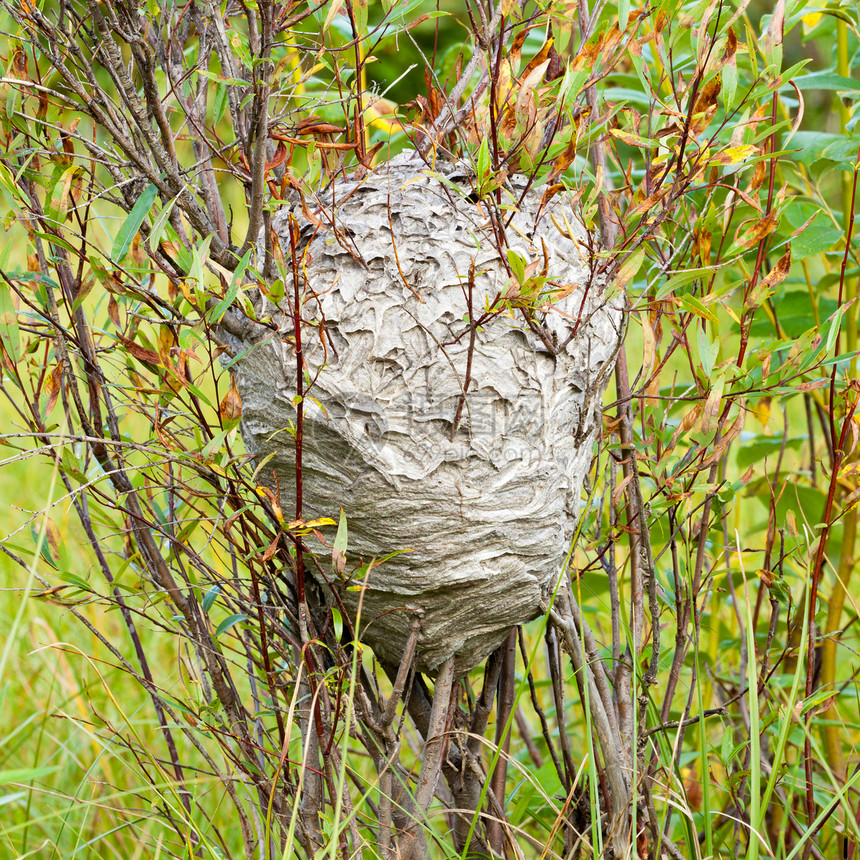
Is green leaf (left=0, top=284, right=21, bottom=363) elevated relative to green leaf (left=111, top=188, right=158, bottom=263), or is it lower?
lower

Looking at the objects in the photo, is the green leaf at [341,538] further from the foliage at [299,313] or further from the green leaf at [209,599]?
the green leaf at [209,599]

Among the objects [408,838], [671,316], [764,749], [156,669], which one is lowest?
[156,669]

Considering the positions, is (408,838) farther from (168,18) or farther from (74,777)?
(74,777)

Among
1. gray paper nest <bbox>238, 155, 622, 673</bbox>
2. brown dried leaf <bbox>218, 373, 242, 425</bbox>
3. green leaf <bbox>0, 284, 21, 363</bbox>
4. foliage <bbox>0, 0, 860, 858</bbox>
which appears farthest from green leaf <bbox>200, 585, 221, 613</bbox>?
green leaf <bbox>0, 284, 21, 363</bbox>

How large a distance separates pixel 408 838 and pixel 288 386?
595 mm

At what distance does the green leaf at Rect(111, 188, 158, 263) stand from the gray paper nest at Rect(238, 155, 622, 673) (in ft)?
0.59

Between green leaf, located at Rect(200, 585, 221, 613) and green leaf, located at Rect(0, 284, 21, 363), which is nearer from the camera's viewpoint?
green leaf, located at Rect(0, 284, 21, 363)

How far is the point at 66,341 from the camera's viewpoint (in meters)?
0.95

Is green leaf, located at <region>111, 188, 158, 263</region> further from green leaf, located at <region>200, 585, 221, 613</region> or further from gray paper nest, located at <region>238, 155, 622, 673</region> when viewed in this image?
green leaf, located at <region>200, 585, 221, 613</region>

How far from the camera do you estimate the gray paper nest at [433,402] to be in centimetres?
92

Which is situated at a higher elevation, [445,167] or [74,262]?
[445,167]

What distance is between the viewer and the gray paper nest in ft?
3.01

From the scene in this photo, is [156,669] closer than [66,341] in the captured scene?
No

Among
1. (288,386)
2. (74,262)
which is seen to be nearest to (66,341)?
(288,386)
